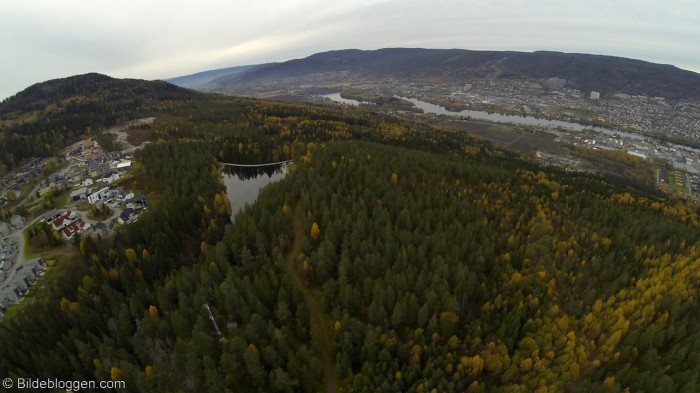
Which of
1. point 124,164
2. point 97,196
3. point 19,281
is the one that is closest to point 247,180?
point 97,196

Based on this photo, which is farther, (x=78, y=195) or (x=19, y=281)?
(x=78, y=195)

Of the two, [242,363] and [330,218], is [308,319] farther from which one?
[330,218]

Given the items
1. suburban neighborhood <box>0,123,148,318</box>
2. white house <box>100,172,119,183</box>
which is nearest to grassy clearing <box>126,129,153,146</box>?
suburban neighborhood <box>0,123,148,318</box>

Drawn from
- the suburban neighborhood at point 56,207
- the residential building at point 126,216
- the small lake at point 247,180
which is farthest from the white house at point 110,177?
the small lake at point 247,180

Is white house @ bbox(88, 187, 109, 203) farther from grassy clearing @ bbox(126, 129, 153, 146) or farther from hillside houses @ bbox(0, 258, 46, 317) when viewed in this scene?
grassy clearing @ bbox(126, 129, 153, 146)

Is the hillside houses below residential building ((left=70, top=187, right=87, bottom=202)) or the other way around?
below

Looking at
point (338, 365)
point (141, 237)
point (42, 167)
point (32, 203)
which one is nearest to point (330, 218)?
point (338, 365)

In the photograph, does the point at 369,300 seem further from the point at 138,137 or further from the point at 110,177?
the point at 138,137
